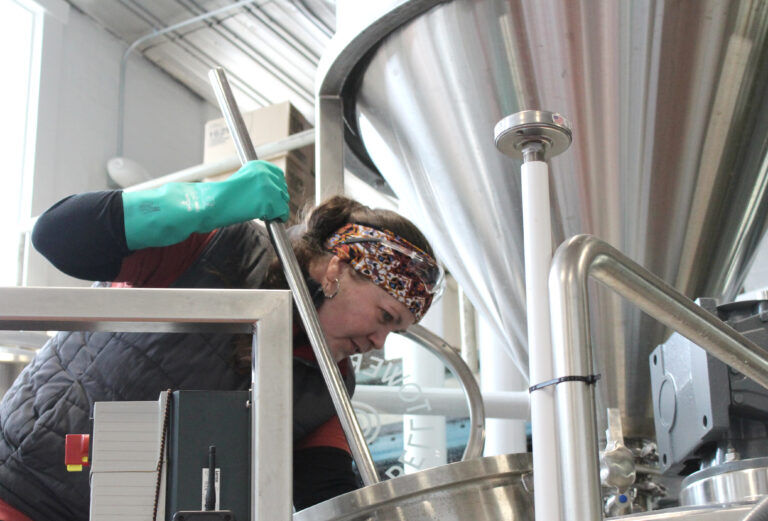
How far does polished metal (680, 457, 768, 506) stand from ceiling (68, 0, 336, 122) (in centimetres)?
252

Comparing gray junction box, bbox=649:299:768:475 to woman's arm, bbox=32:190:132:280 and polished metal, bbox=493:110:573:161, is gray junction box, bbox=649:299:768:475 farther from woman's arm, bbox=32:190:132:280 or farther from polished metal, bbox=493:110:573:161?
woman's arm, bbox=32:190:132:280

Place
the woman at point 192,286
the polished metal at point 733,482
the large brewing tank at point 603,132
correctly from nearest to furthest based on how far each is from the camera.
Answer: the polished metal at point 733,482, the woman at point 192,286, the large brewing tank at point 603,132

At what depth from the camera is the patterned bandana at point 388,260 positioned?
1.26m

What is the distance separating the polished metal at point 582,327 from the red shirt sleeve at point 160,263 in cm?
57

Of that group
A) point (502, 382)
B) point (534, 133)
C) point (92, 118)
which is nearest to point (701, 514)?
point (534, 133)

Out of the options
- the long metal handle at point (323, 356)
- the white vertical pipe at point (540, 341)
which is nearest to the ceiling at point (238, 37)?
the long metal handle at point (323, 356)

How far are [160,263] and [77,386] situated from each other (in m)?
0.17

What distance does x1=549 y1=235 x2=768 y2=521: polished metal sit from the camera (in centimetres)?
64

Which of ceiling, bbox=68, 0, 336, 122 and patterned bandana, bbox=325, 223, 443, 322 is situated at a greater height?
ceiling, bbox=68, 0, 336, 122

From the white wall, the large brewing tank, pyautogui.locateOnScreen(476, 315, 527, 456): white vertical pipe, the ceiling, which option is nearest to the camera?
the large brewing tank

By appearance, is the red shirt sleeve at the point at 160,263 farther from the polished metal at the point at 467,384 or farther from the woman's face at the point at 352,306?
the polished metal at the point at 467,384

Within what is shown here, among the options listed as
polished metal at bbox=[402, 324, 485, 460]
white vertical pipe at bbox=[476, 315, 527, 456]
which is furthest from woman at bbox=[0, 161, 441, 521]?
white vertical pipe at bbox=[476, 315, 527, 456]

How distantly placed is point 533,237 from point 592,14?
0.58 m

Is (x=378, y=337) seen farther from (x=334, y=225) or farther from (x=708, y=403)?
(x=708, y=403)
